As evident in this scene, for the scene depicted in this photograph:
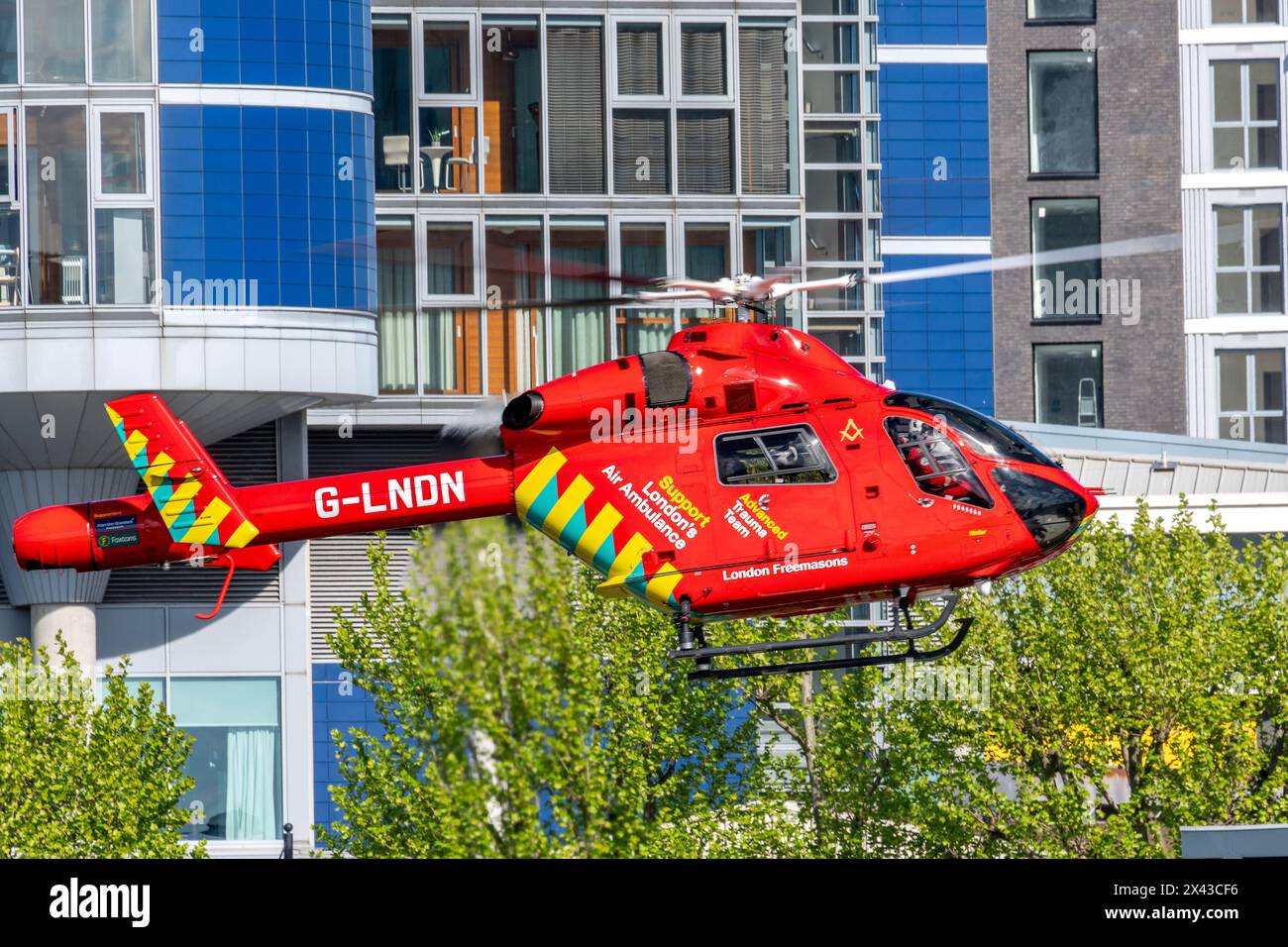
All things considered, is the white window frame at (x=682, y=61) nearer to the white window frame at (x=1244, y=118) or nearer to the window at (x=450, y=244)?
the window at (x=450, y=244)

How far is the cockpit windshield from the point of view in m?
31.0

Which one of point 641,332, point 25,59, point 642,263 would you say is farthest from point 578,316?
point 25,59

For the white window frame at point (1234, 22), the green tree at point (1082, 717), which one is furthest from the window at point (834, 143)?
the white window frame at point (1234, 22)

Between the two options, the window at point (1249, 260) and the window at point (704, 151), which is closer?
the window at point (704, 151)

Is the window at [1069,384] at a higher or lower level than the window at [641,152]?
lower

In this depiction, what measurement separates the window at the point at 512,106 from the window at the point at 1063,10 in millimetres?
19927

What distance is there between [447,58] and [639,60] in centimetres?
484

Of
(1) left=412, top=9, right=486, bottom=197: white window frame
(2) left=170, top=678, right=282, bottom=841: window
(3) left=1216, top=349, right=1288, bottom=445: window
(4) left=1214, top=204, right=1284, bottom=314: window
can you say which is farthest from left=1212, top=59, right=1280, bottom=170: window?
(2) left=170, top=678, right=282, bottom=841: window

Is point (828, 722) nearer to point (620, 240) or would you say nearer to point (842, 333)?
point (842, 333)

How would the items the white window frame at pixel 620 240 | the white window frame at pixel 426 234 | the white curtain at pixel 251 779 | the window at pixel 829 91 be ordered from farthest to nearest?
the window at pixel 829 91, the white window frame at pixel 620 240, the white curtain at pixel 251 779, the white window frame at pixel 426 234

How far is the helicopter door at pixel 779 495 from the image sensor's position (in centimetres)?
3091

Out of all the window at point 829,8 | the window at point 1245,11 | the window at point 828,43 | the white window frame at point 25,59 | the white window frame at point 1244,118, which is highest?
the window at point 1245,11

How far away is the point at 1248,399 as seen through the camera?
2736 inches

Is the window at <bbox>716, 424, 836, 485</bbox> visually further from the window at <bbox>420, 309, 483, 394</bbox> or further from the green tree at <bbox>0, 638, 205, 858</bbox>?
the window at <bbox>420, 309, 483, 394</bbox>
